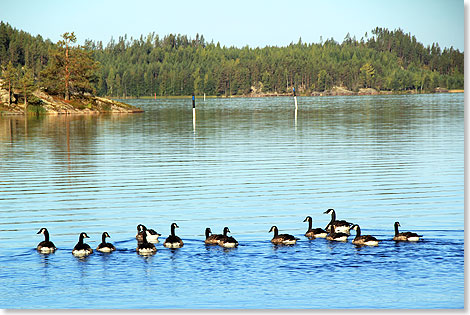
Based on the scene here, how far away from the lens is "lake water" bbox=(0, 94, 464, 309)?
48.8ft

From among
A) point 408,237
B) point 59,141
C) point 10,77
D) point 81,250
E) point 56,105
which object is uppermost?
point 10,77

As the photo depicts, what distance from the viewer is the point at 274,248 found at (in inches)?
747

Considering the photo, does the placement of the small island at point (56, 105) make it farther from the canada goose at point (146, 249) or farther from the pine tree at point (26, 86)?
the canada goose at point (146, 249)

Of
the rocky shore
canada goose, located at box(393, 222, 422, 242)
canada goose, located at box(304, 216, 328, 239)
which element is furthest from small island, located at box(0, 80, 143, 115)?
canada goose, located at box(393, 222, 422, 242)

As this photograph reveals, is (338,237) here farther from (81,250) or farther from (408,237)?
(81,250)

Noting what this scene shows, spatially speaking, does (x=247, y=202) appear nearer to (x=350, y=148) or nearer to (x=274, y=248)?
(x=274, y=248)

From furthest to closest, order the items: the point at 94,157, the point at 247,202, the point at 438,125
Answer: the point at 438,125, the point at 94,157, the point at 247,202

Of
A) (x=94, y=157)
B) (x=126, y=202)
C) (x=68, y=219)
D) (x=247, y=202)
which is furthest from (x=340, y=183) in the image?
(x=94, y=157)

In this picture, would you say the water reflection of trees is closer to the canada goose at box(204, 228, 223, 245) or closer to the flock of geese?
the flock of geese

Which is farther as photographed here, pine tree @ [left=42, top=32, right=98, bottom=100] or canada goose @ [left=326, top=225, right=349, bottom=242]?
pine tree @ [left=42, top=32, right=98, bottom=100]

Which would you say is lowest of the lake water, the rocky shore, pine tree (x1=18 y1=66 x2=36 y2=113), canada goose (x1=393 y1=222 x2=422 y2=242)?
the lake water

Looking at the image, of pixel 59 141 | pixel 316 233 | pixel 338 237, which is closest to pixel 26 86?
pixel 59 141

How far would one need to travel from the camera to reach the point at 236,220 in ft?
78.6

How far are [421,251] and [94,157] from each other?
33.3 m
